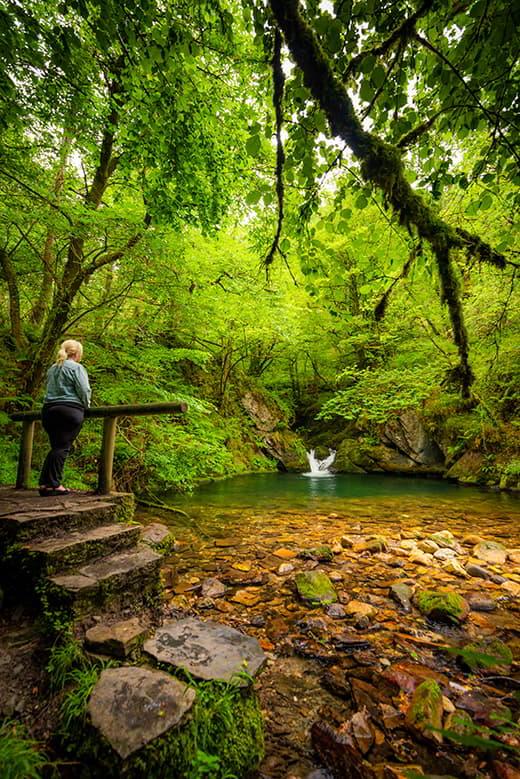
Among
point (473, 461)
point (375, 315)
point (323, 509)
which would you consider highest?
point (375, 315)

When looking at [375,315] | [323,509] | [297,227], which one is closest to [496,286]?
[375,315]

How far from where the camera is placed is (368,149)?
202 cm

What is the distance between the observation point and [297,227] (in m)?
2.98

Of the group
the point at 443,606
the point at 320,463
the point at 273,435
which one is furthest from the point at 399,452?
the point at 443,606

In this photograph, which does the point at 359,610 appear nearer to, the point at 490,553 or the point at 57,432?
the point at 490,553

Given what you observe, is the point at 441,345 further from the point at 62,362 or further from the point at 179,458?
the point at 62,362

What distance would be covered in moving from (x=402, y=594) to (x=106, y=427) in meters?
3.76

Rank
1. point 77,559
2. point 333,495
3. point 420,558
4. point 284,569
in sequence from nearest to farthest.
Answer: point 77,559 → point 284,569 → point 420,558 → point 333,495

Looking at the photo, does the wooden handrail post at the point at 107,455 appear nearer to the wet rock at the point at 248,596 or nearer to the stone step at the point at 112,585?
the stone step at the point at 112,585

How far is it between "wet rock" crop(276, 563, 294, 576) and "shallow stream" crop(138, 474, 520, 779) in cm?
2

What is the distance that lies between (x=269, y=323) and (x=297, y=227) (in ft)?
24.5

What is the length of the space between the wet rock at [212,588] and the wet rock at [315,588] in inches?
34.2

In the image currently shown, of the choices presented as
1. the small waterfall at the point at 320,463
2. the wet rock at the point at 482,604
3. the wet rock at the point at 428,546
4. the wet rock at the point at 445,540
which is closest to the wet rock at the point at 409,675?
the wet rock at the point at 482,604

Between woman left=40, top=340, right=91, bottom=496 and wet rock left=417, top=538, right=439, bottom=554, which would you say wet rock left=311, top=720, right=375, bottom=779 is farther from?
wet rock left=417, top=538, right=439, bottom=554
